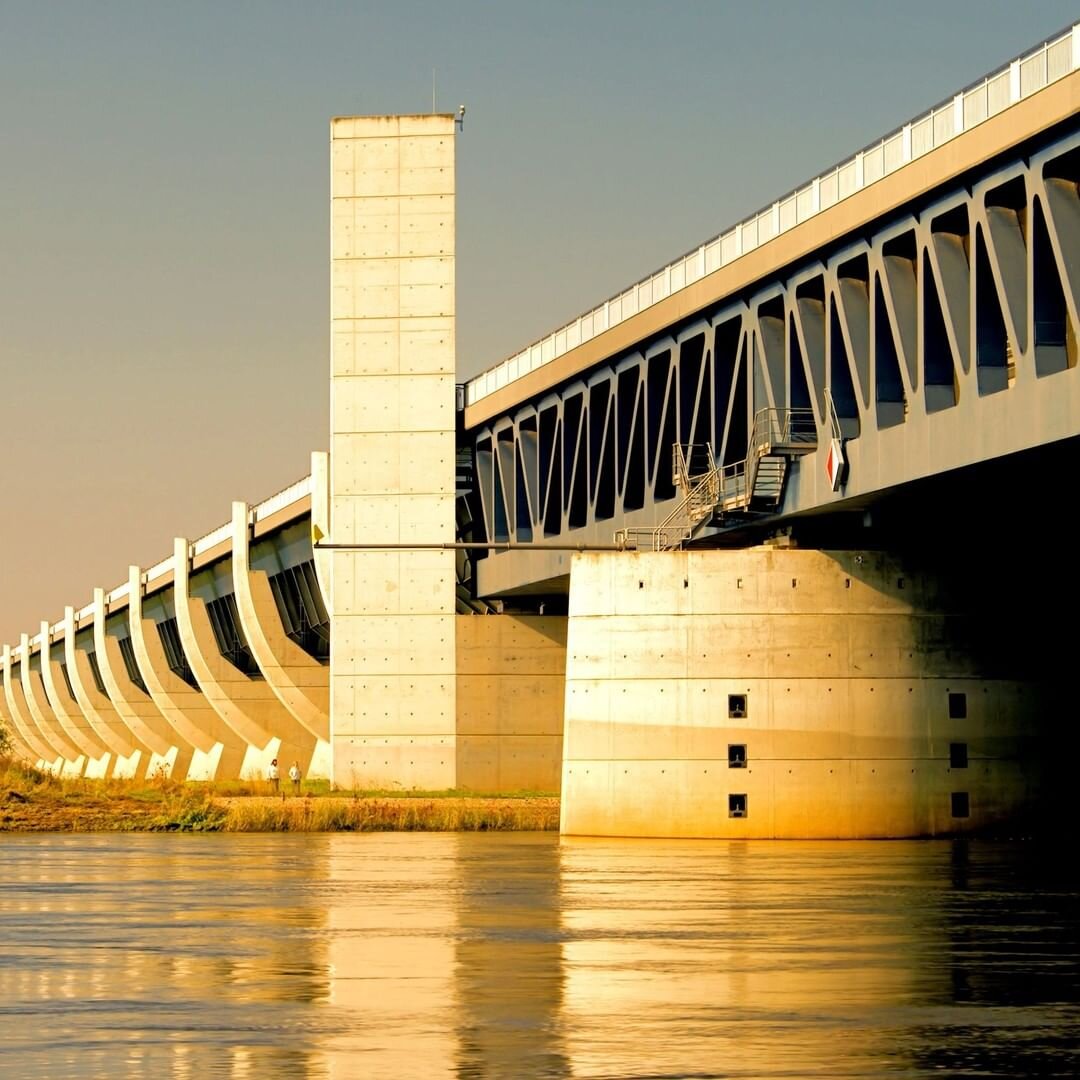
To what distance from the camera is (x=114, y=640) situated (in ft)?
419

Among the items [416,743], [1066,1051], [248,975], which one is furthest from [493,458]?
[1066,1051]

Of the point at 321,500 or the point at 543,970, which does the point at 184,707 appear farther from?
the point at 543,970

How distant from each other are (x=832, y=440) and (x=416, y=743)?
103 ft

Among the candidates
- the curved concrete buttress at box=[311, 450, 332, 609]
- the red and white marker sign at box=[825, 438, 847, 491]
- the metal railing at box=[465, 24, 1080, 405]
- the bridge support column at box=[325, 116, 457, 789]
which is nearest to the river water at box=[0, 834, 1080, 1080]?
the red and white marker sign at box=[825, 438, 847, 491]

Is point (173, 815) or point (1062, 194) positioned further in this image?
point (173, 815)

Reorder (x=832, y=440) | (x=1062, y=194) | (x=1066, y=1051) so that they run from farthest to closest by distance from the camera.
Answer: (x=832, y=440) → (x=1062, y=194) → (x=1066, y=1051)

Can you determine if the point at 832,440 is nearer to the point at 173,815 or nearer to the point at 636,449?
the point at 636,449

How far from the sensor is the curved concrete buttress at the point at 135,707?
399ft

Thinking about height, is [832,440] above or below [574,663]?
above

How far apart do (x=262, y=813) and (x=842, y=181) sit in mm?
25911

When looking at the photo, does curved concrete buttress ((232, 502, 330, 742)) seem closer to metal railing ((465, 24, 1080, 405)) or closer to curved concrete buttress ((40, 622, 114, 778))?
metal railing ((465, 24, 1080, 405))

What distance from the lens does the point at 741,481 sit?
53625 mm

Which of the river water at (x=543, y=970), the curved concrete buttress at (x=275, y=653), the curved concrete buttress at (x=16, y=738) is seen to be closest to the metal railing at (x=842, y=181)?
the river water at (x=543, y=970)

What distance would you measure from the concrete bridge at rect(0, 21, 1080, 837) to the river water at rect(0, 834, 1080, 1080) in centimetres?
859
